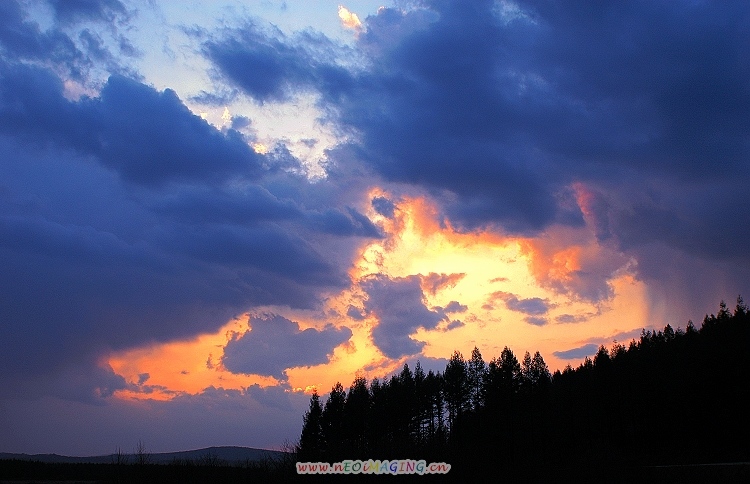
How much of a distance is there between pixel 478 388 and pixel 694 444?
32.5 m

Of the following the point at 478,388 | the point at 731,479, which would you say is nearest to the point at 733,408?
the point at 478,388

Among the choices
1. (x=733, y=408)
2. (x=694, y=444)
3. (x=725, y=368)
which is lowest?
(x=694, y=444)

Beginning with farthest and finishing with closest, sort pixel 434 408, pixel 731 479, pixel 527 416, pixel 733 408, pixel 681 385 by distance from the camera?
pixel 434 408 < pixel 527 416 < pixel 681 385 < pixel 733 408 < pixel 731 479

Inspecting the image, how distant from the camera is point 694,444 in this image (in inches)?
2744

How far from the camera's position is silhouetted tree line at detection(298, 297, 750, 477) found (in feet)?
219

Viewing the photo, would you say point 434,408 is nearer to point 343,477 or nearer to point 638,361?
point 638,361

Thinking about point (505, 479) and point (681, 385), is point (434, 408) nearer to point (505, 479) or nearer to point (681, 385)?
point (681, 385)

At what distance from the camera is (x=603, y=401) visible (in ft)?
296

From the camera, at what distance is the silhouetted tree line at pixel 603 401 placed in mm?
66812

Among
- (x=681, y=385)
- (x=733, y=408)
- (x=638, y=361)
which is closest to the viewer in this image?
(x=733, y=408)

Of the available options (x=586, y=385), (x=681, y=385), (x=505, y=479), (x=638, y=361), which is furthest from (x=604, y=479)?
(x=586, y=385)

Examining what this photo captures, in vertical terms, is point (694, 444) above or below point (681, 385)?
below

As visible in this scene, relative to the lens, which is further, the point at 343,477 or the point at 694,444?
the point at 694,444

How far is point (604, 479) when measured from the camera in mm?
28516
